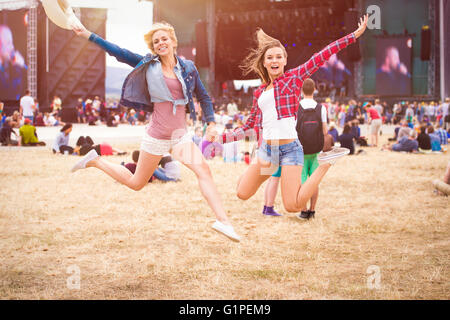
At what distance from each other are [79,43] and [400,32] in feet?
72.6

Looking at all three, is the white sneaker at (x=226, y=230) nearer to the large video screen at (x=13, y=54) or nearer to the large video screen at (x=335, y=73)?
the large video screen at (x=13, y=54)

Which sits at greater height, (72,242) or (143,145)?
(143,145)

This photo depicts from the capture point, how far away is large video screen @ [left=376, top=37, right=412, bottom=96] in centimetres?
3120

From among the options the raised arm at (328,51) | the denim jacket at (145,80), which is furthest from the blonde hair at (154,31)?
the raised arm at (328,51)

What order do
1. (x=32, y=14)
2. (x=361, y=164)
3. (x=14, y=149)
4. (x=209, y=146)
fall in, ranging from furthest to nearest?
1. (x=32, y=14)
2. (x=14, y=149)
3. (x=361, y=164)
4. (x=209, y=146)

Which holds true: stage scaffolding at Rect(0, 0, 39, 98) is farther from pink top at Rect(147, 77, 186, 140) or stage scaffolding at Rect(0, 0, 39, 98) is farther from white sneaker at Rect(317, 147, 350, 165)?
white sneaker at Rect(317, 147, 350, 165)

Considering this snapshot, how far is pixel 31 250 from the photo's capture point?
17.7 ft

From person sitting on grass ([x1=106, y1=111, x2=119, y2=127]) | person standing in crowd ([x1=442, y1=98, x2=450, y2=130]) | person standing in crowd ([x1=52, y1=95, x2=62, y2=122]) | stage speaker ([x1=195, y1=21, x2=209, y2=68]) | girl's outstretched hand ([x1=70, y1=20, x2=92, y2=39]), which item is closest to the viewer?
girl's outstretched hand ([x1=70, y1=20, x2=92, y2=39])

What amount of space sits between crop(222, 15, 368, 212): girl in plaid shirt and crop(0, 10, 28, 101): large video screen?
2912 centimetres

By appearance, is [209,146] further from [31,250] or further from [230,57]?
[230,57]

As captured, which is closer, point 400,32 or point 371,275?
point 371,275

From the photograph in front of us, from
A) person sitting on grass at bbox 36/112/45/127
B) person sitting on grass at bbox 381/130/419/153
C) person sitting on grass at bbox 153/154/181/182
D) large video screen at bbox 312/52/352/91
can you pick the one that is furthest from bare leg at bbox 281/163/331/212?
large video screen at bbox 312/52/352/91

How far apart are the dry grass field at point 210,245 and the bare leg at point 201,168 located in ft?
2.42

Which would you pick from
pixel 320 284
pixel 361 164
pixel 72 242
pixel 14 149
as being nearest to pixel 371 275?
pixel 320 284
